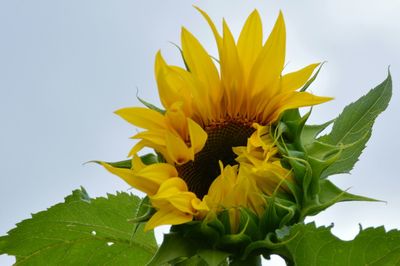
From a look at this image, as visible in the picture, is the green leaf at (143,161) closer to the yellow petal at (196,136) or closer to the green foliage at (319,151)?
the yellow petal at (196,136)

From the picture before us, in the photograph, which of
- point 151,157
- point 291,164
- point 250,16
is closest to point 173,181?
point 151,157

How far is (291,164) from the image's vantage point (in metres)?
2.06

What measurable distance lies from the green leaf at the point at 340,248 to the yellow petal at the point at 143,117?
1.48ft

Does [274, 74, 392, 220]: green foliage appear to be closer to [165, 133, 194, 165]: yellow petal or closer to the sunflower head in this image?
the sunflower head

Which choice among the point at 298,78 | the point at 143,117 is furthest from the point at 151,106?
the point at 298,78

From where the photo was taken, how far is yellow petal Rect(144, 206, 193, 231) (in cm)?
200

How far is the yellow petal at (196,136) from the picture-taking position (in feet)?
6.91

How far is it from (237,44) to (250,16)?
0.08 meters

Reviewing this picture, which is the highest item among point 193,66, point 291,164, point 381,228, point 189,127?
point 193,66

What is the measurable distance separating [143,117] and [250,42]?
0.33 metres

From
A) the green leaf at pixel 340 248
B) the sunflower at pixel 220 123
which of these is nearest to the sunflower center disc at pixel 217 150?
the sunflower at pixel 220 123

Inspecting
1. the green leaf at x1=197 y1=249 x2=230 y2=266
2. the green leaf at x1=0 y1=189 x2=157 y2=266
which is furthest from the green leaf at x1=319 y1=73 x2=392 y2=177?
the green leaf at x1=0 y1=189 x2=157 y2=266

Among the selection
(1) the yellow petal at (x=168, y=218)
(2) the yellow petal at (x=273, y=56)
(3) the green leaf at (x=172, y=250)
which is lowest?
(3) the green leaf at (x=172, y=250)

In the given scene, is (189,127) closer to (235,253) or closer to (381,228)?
(235,253)
